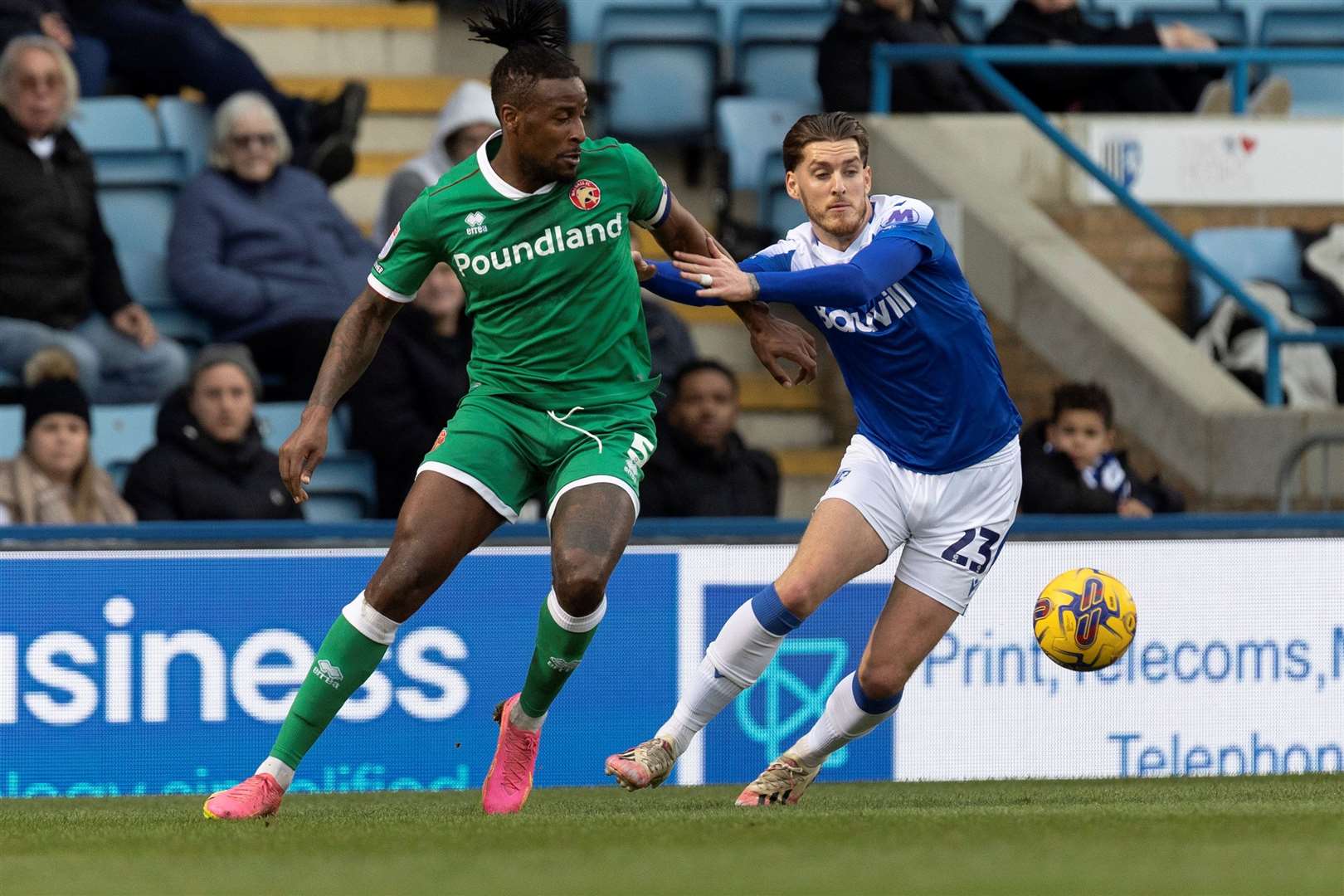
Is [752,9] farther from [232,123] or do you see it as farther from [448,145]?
[232,123]

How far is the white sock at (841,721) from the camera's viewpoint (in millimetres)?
7340

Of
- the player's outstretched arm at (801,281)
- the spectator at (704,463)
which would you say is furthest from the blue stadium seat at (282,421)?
the player's outstretched arm at (801,281)

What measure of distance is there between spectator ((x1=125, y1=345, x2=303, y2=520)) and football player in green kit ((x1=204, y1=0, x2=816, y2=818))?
3.11m

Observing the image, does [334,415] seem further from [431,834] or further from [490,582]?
[431,834]

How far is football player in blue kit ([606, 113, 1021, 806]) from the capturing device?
7.05 metres

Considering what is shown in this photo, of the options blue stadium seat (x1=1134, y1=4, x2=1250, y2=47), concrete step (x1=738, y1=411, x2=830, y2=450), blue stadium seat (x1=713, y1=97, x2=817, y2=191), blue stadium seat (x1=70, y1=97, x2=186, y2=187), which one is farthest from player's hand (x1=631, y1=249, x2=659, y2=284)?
blue stadium seat (x1=1134, y1=4, x2=1250, y2=47)

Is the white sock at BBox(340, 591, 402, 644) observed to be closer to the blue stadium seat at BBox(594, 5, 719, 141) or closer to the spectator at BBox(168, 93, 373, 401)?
the spectator at BBox(168, 93, 373, 401)

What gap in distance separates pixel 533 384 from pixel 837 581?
1.12m

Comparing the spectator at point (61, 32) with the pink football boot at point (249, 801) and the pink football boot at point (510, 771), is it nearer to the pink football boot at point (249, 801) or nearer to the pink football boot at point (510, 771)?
the pink football boot at point (510, 771)

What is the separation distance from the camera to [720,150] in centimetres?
1335

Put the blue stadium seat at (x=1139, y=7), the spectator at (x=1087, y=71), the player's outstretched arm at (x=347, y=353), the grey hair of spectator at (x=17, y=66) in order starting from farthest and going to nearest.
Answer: the blue stadium seat at (x=1139, y=7) < the spectator at (x=1087, y=71) < the grey hair of spectator at (x=17, y=66) < the player's outstretched arm at (x=347, y=353)

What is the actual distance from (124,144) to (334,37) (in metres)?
2.40

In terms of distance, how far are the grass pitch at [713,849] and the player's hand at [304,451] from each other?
0.96 meters

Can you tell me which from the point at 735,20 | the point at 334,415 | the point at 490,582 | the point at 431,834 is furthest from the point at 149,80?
the point at 431,834
